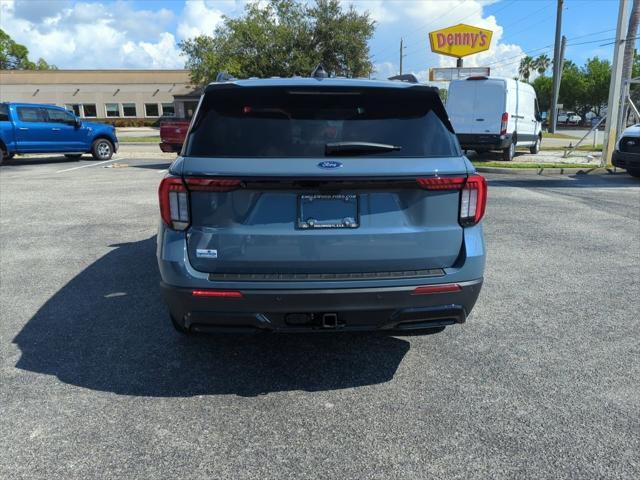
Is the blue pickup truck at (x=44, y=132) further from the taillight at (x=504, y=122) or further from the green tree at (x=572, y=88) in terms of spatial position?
the green tree at (x=572, y=88)

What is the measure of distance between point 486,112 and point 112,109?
59.3 m

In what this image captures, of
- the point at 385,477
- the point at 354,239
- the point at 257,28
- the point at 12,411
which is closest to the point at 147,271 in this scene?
the point at 12,411

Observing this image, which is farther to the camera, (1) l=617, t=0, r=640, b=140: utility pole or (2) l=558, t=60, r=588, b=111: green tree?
(2) l=558, t=60, r=588, b=111: green tree

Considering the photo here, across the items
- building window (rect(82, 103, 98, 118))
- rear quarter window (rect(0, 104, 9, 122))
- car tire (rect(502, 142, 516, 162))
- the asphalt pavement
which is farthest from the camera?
building window (rect(82, 103, 98, 118))

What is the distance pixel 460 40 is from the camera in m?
35.8

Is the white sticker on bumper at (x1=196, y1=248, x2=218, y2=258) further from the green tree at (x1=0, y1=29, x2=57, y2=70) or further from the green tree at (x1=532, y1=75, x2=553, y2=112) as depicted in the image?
the green tree at (x1=0, y1=29, x2=57, y2=70)

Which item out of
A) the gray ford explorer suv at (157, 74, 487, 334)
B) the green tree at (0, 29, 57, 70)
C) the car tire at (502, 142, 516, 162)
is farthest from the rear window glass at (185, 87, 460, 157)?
the green tree at (0, 29, 57, 70)

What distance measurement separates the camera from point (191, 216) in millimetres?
2943

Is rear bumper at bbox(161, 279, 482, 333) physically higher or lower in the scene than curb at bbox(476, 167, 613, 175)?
higher

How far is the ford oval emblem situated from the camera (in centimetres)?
289

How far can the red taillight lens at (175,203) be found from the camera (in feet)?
9.61

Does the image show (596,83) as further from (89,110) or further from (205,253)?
(205,253)

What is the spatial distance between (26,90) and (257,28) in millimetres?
41463

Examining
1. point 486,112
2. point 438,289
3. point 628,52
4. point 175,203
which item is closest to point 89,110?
point 486,112
